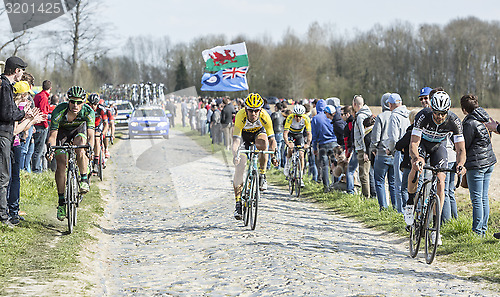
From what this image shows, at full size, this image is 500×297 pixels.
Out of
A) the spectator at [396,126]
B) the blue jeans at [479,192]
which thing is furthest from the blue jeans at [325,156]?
the blue jeans at [479,192]

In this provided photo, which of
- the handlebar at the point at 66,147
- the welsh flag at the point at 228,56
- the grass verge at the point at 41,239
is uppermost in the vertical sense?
the welsh flag at the point at 228,56

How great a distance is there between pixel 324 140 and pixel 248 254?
704 centimetres

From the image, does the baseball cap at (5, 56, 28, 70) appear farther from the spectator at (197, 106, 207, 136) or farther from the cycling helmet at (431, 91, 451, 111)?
the spectator at (197, 106, 207, 136)

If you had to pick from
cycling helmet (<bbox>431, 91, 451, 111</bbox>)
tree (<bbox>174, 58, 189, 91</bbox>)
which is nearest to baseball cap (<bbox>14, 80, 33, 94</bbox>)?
cycling helmet (<bbox>431, 91, 451, 111</bbox>)

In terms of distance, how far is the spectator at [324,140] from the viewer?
48.2 ft

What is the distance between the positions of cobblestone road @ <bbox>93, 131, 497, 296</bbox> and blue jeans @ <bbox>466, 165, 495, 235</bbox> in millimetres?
1115

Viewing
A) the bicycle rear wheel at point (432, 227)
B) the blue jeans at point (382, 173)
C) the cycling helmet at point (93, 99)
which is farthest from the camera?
the cycling helmet at point (93, 99)

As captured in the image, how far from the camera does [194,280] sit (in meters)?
7.22

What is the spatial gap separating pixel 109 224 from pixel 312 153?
6967 mm

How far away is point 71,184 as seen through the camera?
31.5ft

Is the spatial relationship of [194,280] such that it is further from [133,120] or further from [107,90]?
[107,90]

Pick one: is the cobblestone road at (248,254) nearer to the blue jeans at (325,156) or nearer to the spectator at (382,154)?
the spectator at (382,154)

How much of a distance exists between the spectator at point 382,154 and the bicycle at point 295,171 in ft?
9.53

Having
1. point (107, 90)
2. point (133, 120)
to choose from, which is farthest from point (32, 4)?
point (107, 90)
